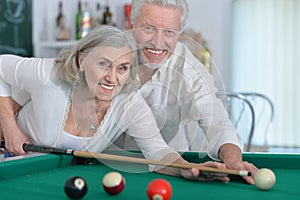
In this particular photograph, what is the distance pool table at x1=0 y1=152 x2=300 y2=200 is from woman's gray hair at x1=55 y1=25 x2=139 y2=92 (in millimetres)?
302

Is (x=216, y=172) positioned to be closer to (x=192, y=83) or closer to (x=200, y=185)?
(x=200, y=185)

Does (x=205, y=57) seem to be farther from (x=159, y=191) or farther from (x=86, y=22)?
(x=159, y=191)

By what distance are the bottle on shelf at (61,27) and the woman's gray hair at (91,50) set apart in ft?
7.22

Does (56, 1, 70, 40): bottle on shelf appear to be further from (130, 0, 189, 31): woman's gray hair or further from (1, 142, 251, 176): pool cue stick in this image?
(1, 142, 251, 176): pool cue stick

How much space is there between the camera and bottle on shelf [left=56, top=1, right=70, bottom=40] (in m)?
4.19

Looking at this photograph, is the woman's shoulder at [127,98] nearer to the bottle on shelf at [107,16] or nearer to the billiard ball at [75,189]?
the billiard ball at [75,189]

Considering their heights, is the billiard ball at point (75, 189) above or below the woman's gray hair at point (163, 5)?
below

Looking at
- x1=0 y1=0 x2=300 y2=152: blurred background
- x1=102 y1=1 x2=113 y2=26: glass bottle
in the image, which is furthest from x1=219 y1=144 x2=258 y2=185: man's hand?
x1=0 y1=0 x2=300 y2=152: blurred background

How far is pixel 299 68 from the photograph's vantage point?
5398 mm

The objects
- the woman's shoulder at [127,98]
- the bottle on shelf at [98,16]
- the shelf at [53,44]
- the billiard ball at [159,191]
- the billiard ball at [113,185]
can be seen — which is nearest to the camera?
the billiard ball at [159,191]

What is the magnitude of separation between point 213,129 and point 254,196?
642 mm

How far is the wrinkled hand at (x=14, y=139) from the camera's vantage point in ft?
6.68

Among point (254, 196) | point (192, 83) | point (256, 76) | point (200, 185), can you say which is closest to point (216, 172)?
point (200, 185)

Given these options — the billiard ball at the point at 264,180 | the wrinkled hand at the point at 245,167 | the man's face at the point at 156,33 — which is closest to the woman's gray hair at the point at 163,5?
the man's face at the point at 156,33
